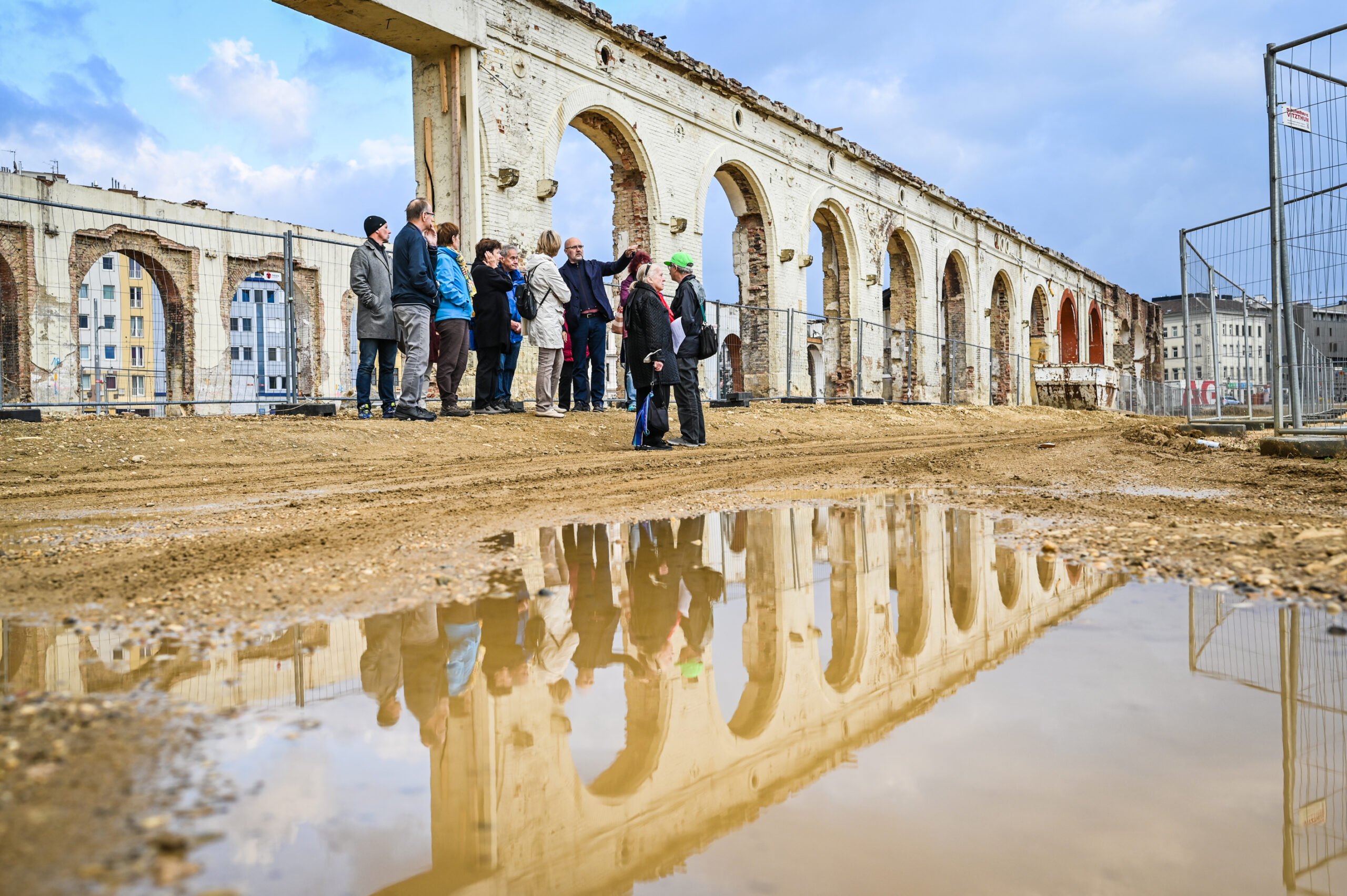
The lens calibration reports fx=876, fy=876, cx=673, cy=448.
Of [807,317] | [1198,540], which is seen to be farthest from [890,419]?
[1198,540]

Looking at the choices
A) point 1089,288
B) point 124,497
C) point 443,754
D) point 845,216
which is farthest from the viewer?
point 1089,288

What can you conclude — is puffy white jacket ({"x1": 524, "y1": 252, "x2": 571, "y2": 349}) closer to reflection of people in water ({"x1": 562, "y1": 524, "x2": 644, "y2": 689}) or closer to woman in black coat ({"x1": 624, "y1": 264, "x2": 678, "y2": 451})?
woman in black coat ({"x1": 624, "y1": 264, "x2": 678, "y2": 451})

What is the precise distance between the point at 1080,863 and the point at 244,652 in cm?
192

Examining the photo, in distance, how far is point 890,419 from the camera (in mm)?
15766

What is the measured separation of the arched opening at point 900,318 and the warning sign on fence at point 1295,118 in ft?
57.3

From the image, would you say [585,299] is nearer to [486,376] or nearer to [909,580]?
[486,376]

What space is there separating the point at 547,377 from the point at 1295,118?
25.5ft

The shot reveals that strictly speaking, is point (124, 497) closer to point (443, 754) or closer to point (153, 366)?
point (443, 754)

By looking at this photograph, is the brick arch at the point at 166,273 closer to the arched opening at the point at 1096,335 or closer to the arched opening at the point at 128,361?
the arched opening at the point at 128,361

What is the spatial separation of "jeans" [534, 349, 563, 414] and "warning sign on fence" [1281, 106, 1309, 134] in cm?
744

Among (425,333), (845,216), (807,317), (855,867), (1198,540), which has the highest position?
(845,216)

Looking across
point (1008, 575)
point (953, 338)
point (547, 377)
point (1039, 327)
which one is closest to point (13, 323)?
point (547, 377)

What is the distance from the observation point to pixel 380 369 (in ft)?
31.9

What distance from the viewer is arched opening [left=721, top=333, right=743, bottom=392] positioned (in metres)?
16.4
